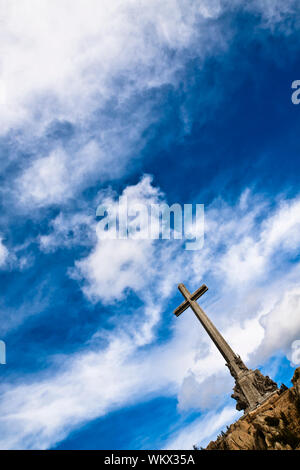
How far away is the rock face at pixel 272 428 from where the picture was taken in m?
11.9

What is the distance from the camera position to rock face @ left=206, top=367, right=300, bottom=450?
39.0ft

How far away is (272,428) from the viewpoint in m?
12.4

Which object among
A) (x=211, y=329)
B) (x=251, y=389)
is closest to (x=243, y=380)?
(x=251, y=389)

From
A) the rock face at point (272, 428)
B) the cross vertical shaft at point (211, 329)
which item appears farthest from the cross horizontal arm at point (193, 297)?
the rock face at point (272, 428)

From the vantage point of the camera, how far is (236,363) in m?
19.0

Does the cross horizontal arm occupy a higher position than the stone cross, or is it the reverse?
the cross horizontal arm

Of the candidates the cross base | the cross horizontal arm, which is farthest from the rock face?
the cross horizontal arm

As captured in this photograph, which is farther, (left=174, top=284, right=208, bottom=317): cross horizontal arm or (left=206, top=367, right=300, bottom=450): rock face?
(left=174, top=284, right=208, bottom=317): cross horizontal arm

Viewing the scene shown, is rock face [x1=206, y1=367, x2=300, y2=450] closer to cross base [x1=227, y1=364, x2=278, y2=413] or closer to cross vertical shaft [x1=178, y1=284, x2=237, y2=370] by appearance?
cross base [x1=227, y1=364, x2=278, y2=413]

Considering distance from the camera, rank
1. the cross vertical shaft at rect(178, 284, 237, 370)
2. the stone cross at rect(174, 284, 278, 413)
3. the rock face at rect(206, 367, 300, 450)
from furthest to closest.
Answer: the cross vertical shaft at rect(178, 284, 237, 370), the stone cross at rect(174, 284, 278, 413), the rock face at rect(206, 367, 300, 450)

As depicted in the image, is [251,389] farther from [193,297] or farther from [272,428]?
[193,297]
